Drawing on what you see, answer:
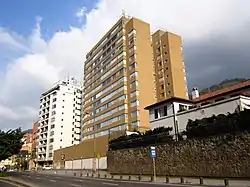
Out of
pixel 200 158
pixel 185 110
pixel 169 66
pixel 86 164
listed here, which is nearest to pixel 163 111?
pixel 185 110

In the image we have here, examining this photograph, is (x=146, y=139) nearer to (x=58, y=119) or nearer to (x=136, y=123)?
(x=136, y=123)

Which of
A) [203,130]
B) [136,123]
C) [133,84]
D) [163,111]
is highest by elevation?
[133,84]

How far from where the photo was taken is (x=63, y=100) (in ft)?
408

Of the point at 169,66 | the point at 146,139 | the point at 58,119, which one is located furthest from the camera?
the point at 58,119

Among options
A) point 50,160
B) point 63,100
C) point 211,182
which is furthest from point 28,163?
point 211,182

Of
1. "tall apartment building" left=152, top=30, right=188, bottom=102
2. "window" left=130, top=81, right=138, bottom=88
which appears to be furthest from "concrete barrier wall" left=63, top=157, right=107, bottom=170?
"tall apartment building" left=152, top=30, right=188, bottom=102

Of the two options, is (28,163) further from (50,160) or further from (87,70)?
(87,70)

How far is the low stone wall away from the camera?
24.2m

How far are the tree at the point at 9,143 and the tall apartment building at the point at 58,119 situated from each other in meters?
65.0

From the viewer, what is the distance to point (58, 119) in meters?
120

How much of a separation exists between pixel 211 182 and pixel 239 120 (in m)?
5.98

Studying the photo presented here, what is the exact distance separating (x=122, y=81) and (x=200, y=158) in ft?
189

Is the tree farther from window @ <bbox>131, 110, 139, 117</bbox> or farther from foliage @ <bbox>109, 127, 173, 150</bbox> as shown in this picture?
window @ <bbox>131, 110, 139, 117</bbox>

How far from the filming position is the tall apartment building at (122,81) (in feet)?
258
